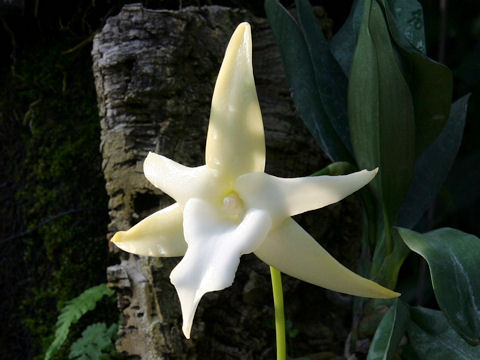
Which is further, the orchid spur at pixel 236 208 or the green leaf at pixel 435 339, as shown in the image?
the green leaf at pixel 435 339

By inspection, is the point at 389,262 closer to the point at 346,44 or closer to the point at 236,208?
the point at 236,208

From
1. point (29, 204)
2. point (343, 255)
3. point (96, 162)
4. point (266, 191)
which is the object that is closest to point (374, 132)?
point (266, 191)

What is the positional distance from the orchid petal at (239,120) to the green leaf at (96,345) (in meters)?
0.62

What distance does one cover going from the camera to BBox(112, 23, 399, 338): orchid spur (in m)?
0.55

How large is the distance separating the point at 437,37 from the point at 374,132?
33.7 inches

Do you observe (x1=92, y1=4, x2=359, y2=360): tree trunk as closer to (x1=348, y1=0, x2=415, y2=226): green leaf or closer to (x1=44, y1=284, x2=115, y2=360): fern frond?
(x1=44, y1=284, x2=115, y2=360): fern frond

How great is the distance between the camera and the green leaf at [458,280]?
Result: 61 cm

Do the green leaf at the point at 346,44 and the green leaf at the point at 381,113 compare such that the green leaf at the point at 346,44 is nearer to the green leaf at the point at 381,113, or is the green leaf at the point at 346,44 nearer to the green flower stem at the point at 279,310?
the green leaf at the point at 381,113

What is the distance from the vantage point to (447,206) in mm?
1311

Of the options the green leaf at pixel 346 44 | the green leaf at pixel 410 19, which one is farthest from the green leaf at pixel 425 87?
the green leaf at pixel 346 44

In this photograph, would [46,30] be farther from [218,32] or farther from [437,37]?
[437,37]

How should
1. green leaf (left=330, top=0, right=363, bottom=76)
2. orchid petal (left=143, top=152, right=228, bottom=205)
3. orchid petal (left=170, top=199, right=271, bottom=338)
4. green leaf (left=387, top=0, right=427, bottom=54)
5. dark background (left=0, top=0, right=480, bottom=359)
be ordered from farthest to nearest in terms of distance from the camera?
dark background (left=0, top=0, right=480, bottom=359), green leaf (left=330, top=0, right=363, bottom=76), green leaf (left=387, top=0, right=427, bottom=54), orchid petal (left=143, top=152, right=228, bottom=205), orchid petal (left=170, top=199, right=271, bottom=338)

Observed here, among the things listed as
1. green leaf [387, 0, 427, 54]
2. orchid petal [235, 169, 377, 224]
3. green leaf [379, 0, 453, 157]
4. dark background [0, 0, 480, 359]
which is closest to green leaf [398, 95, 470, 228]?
green leaf [379, 0, 453, 157]

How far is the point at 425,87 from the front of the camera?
32.8 inches
